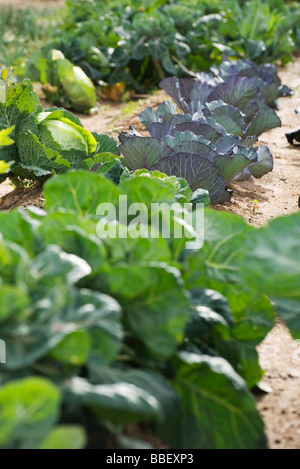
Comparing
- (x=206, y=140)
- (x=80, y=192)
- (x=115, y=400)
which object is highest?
(x=80, y=192)

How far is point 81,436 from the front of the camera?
1368mm

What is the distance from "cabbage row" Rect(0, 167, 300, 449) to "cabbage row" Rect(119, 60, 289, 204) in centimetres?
124

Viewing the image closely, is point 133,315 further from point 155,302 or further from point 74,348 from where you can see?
point 74,348

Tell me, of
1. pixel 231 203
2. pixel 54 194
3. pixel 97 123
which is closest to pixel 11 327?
pixel 54 194

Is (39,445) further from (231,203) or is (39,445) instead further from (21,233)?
(231,203)

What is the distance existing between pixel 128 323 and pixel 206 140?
1.91 metres

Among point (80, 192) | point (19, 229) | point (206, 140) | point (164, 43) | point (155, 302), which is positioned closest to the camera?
point (155, 302)

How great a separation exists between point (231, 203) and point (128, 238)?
2.16 metres

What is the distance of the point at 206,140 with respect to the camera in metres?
3.45

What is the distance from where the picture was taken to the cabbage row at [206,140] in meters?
3.34

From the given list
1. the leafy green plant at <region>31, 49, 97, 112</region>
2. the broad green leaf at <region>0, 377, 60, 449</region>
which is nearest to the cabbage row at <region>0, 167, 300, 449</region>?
the broad green leaf at <region>0, 377, 60, 449</region>

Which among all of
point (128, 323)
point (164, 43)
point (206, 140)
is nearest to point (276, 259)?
point (128, 323)

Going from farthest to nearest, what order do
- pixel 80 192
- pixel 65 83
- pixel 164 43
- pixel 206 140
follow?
1. pixel 164 43
2. pixel 65 83
3. pixel 206 140
4. pixel 80 192

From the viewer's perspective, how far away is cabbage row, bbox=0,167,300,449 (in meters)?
1.50
